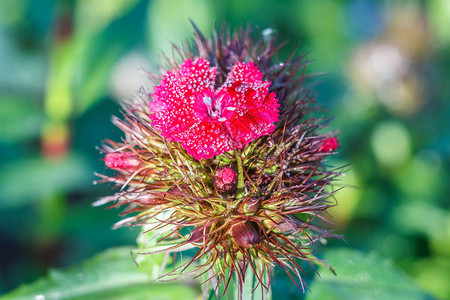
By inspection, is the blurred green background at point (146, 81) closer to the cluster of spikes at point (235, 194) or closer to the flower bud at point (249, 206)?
the cluster of spikes at point (235, 194)

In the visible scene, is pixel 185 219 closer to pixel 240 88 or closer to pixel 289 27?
pixel 240 88

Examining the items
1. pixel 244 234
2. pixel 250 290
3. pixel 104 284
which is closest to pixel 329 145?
pixel 244 234

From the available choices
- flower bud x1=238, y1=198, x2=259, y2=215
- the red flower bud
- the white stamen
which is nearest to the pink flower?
the white stamen

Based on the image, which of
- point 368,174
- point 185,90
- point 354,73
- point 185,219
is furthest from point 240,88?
point 354,73

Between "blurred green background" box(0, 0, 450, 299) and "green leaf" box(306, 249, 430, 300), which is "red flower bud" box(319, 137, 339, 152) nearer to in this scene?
"green leaf" box(306, 249, 430, 300)

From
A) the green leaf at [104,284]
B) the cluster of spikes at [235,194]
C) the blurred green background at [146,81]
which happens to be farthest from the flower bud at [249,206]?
A: the blurred green background at [146,81]

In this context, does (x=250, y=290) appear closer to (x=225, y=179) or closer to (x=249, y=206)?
(x=249, y=206)
